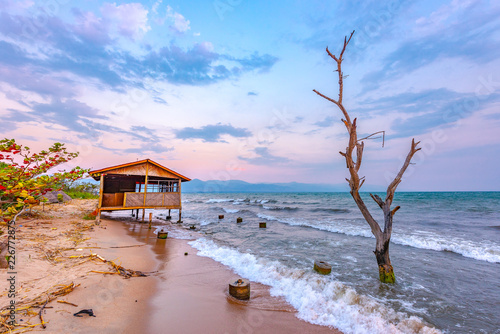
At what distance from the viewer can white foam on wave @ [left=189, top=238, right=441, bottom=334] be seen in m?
4.95

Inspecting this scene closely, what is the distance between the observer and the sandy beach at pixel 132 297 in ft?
14.1

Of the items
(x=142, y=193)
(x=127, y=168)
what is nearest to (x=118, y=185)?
(x=142, y=193)

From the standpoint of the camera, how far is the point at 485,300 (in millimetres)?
6523

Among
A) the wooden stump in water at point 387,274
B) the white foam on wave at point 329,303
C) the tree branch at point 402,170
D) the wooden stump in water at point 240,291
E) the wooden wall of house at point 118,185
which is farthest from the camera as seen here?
the wooden wall of house at point 118,185

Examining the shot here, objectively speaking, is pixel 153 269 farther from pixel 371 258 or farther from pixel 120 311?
pixel 371 258

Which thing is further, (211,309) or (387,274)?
(387,274)

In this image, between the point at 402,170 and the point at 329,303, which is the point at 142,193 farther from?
the point at 402,170

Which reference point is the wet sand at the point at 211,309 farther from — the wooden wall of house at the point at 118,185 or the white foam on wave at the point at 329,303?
the wooden wall of house at the point at 118,185

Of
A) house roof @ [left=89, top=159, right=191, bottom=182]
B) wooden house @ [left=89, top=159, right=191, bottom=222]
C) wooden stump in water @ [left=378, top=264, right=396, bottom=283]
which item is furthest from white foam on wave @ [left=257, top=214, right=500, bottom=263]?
house roof @ [left=89, top=159, right=191, bottom=182]

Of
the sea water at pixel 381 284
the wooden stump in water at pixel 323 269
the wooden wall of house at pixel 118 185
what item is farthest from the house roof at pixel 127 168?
the wooden stump in water at pixel 323 269

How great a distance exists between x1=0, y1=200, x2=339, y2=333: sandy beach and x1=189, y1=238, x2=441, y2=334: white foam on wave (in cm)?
39

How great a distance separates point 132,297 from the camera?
18.0 feet

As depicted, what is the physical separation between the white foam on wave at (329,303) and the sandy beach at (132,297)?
0.39 metres

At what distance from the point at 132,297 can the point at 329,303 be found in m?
5.12
